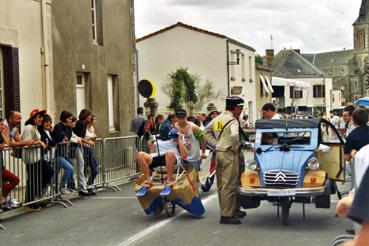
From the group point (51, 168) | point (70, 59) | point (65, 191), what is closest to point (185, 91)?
point (70, 59)

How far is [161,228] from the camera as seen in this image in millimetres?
9367

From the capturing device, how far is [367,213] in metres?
2.46

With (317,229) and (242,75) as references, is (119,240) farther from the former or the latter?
(242,75)

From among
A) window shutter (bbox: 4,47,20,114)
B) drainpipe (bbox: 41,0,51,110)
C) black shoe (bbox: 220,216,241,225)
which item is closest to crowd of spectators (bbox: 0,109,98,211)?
window shutter (bbox: 4,47,20,114)

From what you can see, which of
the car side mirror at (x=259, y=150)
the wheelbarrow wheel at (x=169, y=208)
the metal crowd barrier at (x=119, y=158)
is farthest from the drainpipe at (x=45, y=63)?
the car side mirror at (x=259, y=150)

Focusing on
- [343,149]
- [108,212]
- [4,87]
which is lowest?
[108,212]

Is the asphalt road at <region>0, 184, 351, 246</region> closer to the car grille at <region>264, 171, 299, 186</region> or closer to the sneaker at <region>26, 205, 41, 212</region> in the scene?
the sneaker at <region>26, 205, 41, 212</region>

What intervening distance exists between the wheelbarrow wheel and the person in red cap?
2368 mm

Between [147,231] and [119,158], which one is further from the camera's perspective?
[119,158]

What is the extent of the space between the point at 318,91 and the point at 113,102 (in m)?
79.4

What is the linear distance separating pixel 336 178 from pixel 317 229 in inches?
43.2

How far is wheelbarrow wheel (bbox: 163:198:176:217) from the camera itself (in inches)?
409

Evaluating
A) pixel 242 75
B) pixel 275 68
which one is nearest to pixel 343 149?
pixel 242 75

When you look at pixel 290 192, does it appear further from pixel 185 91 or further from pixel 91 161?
pixel 185 91
